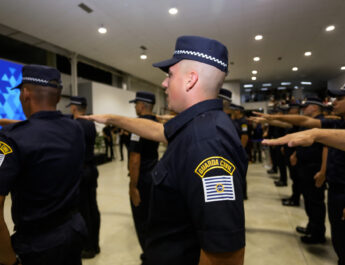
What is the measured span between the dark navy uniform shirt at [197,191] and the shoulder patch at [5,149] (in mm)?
751

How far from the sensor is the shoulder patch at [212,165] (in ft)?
2.29

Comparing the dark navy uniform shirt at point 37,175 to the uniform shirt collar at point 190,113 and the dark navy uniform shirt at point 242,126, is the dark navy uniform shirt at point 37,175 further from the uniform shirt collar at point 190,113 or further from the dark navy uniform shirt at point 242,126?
the dark navy uniform shirt at point 242,126

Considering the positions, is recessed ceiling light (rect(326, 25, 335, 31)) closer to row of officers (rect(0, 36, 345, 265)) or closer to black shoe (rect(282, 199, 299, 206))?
black shoe (rect(282, 199, 299, 206))

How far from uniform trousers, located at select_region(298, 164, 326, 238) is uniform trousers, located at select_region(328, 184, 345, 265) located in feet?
2.64

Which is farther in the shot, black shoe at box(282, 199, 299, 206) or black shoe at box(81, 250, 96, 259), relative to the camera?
black shoe at box(282, 199, 299, 206)

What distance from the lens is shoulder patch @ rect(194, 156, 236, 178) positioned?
2.29ft

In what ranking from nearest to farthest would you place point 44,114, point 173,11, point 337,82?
point 44,114
point 173,11
point 337,82

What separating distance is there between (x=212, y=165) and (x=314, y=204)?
8.70ft

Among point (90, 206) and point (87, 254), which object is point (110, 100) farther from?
point (87, 254)

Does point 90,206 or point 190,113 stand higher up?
point 190,113

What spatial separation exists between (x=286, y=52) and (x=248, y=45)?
1832 mm

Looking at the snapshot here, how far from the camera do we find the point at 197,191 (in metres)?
0.70

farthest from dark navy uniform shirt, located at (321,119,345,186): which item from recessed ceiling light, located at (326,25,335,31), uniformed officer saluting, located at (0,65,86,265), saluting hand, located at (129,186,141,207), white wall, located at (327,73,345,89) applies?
white wall, located at (327,73,345,89)

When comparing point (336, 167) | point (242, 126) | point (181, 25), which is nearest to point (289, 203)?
point (242, 126)
